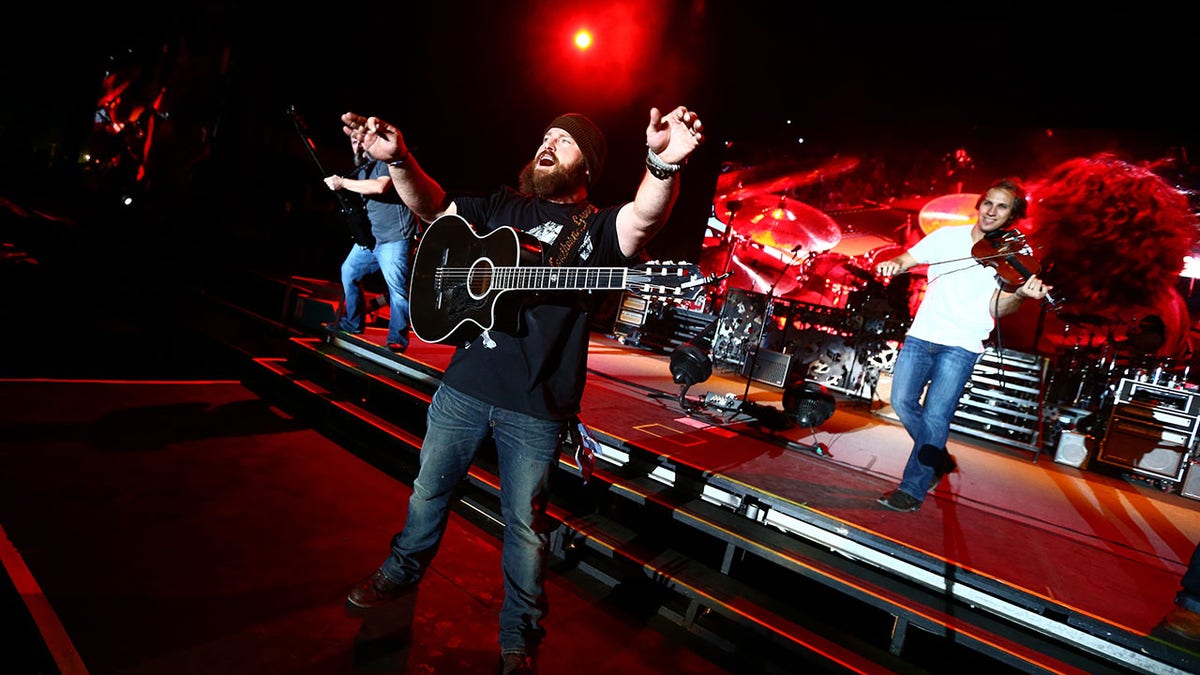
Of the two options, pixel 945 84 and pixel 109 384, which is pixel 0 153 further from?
pixel 945 84

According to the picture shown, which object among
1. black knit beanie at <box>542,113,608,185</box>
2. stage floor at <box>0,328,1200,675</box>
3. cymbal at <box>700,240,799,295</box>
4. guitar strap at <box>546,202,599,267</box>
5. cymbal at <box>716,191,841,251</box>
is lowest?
stage floor at <box>0,328,1200,675</box>

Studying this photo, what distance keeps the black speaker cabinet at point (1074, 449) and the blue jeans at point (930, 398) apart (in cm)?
515

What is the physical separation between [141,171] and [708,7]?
16.4 m

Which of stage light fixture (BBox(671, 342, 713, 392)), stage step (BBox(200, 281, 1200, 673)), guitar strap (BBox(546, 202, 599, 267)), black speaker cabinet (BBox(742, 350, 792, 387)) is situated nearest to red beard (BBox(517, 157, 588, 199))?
guitar strap (BBox(546, 202, 599, 267))

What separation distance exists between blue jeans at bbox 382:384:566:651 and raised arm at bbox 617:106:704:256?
92 cm

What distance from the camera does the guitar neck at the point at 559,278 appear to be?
1924 mm

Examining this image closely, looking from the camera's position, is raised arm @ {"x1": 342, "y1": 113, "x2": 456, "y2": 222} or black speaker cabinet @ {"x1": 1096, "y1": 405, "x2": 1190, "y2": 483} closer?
raised arm @ {"x1": 342, "y1": 113, "x2": 456, "y2": 222}

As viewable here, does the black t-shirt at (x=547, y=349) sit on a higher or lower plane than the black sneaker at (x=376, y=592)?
higher

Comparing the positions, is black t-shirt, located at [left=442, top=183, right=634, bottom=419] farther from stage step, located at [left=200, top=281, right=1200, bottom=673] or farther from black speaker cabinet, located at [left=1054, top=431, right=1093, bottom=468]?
black speaker cabinet, located at [left=1054, top=431, right=1093, bottom=468]

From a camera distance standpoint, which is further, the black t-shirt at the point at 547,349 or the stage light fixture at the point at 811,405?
the stage light fixture at the point at 811,405

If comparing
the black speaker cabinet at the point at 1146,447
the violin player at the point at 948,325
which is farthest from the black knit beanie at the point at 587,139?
the black speaker cabinet at the point at 1146,447

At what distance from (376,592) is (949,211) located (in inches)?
475

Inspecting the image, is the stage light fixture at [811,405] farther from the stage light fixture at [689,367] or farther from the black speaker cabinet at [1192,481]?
the black speaker cabinet at [1192,481]

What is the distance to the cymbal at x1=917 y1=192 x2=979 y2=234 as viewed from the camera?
33.5 ft
